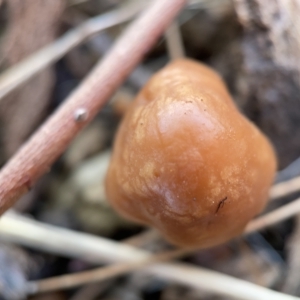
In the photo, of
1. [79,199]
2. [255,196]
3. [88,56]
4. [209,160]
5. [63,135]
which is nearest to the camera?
[209,160]

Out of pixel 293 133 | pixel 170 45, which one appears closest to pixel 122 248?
pixel 293 133

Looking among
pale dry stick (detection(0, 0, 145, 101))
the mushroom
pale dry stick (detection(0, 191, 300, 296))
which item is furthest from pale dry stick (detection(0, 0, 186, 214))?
pale dry stick (detection(0, 191, 300, 296))

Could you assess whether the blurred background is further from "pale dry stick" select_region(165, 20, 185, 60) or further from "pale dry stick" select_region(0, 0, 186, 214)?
"pale dry stick" select_region(0, 0, 186, 214)

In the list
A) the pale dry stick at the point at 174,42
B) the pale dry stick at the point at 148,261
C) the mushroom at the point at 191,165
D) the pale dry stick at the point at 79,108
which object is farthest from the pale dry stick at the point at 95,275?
the pale dry stick at the point at 174,42

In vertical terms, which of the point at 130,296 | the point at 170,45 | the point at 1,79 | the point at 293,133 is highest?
the point at 1,79

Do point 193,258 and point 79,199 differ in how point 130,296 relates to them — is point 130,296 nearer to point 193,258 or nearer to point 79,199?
point 193,258

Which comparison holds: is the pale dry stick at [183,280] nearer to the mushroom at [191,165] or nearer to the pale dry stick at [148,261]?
the pale dry stick at [148,261]
